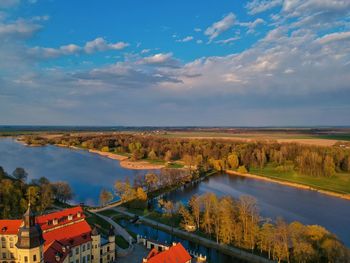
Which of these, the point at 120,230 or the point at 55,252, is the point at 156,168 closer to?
the point at 120,230

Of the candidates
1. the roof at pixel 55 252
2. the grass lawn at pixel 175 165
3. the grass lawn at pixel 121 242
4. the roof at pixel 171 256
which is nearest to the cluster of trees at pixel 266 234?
the grass lawn at pixel 121 242

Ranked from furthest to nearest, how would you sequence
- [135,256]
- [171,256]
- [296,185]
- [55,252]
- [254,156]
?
[254,156] < [296,185] < [135,256] < [171,256] < [55,252]

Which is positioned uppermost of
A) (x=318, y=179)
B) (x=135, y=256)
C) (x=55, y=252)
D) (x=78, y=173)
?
(x=55, y=252)

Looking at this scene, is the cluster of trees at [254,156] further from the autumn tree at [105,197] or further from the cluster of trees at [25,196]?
the cluster of trees at [25,196]

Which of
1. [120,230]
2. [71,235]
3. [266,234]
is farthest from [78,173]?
[266,234]

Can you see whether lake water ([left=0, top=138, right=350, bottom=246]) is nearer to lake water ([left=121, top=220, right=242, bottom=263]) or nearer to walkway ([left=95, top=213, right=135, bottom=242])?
walkway ([left=95, top=213, right=135, bottom=242])

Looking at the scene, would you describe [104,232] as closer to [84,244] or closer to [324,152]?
[84,244]
